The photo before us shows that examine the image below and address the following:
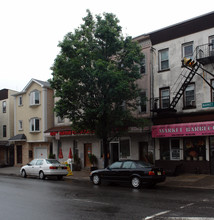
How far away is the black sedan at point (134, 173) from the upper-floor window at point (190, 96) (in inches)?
273

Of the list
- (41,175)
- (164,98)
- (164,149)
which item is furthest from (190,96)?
(41,175)

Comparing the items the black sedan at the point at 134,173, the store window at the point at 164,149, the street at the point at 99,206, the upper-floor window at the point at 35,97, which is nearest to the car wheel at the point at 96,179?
the black sedan at the point at 134,173

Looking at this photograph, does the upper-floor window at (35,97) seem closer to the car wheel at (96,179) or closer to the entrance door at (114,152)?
the entrance door at (114,152)

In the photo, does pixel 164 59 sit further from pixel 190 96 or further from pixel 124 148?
pixel 124 148

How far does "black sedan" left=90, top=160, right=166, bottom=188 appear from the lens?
14219 millimetres

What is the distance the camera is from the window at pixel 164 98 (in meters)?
21.3

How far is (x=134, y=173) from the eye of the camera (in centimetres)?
1461

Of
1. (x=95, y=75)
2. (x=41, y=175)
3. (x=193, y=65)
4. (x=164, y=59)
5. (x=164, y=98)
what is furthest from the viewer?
(x=164, y=59)

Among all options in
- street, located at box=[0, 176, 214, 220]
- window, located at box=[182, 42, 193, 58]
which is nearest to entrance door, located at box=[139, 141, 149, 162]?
window, located at box=[182, 42, 193, 58]

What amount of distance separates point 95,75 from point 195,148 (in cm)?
836

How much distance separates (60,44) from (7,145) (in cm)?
2058

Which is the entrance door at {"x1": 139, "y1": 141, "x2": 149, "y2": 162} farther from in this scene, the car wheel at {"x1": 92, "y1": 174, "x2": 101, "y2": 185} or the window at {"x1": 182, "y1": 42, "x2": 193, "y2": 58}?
the window at {"x1": 182, "y1": 42, "x2": 193, "y2": 58}

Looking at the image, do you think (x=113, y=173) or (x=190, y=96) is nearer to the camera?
(x=113, y=173)

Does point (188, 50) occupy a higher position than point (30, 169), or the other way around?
point (188, 50)
